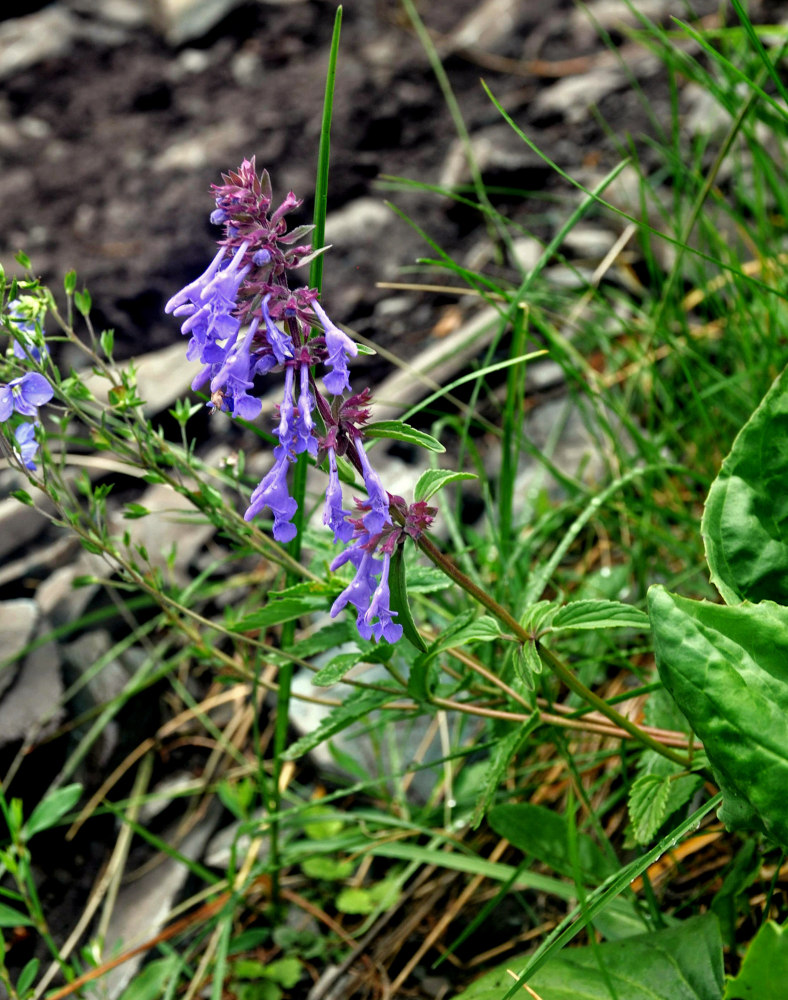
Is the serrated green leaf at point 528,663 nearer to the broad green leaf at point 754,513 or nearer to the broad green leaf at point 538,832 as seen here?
the broad green leaf at point 754,513

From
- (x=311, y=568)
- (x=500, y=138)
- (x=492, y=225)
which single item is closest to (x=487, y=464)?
(x=492, y=225)

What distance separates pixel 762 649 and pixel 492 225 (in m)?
2.74

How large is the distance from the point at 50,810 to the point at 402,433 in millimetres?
1364

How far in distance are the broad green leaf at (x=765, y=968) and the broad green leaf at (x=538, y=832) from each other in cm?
69

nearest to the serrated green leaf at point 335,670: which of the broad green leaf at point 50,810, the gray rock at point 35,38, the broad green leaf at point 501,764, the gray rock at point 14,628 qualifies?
the broad green leaf at point 501,764

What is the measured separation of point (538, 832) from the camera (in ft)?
6.25

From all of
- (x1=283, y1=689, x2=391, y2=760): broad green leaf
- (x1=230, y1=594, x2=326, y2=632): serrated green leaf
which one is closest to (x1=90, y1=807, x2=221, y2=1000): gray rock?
(x1=283, y1=689, x2=391, y2=760): broad green leaf

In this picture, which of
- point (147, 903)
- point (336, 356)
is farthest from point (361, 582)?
point (147, 903)

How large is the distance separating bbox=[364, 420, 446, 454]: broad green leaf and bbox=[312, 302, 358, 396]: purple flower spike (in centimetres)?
8

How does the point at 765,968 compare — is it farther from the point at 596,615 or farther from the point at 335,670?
the point at 335,670

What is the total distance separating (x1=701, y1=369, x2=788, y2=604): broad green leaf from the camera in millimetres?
1588

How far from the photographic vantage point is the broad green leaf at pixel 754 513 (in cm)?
159

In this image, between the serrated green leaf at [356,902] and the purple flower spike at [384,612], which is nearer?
the purple flower spike at [384,612]

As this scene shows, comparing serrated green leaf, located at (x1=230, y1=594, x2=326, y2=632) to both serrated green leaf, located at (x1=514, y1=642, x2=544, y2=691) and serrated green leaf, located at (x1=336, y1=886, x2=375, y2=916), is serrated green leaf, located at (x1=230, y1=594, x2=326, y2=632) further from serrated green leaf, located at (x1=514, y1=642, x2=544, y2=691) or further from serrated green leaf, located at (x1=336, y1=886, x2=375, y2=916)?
serrated green leaf, located at (x1=336, y1=886, x2=375, y2=916)
